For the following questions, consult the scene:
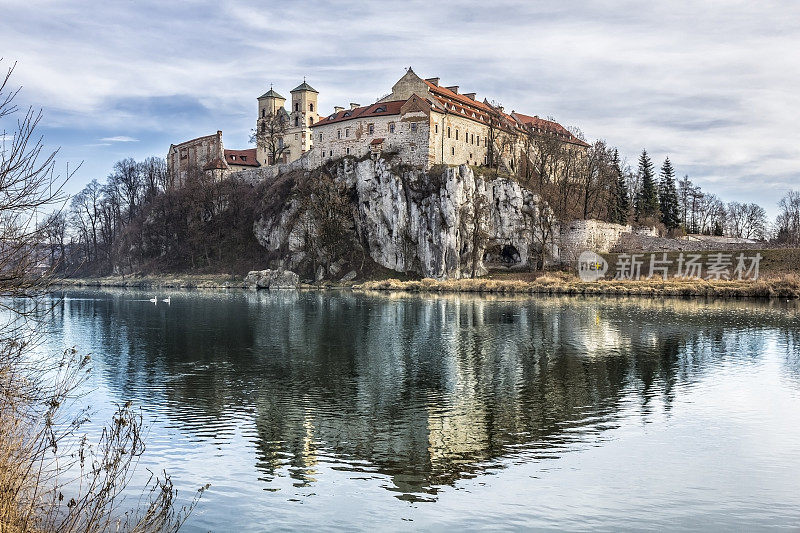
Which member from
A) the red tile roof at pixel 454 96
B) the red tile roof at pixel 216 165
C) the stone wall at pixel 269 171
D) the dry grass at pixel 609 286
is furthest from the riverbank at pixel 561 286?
the red tile roof at pixel 454 96

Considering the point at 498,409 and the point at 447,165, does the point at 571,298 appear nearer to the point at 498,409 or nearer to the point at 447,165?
the point at 447,165

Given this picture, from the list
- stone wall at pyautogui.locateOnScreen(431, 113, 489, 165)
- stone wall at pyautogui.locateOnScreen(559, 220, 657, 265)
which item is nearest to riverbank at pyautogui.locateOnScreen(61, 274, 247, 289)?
stone wall at pyautogui.locateOnScreen(431, 113, 489, 165)

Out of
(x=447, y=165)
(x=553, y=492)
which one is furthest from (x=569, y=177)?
(x=553, y=492)

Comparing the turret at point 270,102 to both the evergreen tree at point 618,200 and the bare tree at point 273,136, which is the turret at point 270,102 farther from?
the evergreen tree at point 618,200

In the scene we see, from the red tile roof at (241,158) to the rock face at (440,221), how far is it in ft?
84.5

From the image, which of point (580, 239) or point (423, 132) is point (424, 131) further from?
point (580, 239)

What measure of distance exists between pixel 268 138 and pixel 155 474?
303 feet

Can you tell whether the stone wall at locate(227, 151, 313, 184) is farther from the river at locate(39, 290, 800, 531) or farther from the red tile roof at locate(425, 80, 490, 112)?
the river at locate(39, 290, 800, 531)

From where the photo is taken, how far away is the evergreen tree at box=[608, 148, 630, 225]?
286ft

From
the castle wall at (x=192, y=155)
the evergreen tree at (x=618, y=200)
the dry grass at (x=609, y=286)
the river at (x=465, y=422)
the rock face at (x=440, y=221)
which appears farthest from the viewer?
the castle wall at (x=192, y=155)

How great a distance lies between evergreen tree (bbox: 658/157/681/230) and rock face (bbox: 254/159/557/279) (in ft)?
76.7

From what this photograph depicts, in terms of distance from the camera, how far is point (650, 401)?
19766mm

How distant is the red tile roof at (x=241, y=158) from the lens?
103375 mm

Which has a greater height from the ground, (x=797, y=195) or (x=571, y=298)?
(x=797, y=195)
